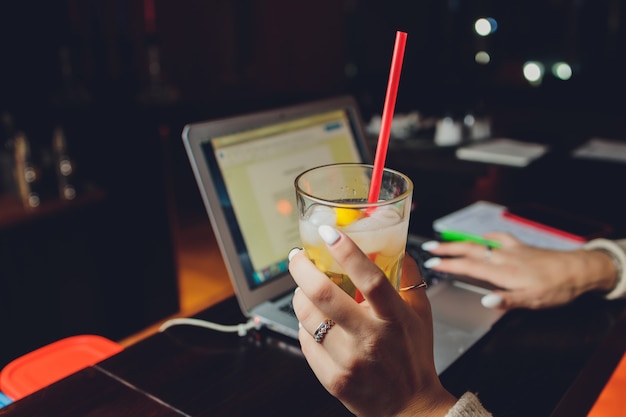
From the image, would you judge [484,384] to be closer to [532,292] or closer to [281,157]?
[532,292]

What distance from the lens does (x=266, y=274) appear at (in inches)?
43.3

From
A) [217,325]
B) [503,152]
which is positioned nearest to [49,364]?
[217,325]

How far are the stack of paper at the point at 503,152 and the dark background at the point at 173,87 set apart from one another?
29 cm

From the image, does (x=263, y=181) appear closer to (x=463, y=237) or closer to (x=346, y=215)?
(x=346, y=215)

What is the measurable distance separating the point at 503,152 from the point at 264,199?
167 cm

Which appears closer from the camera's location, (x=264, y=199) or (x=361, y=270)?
(x=361, y=270)

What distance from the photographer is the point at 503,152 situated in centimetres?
248

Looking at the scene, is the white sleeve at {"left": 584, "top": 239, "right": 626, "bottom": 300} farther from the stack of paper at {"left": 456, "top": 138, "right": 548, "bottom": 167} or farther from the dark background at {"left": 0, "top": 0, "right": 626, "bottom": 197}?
the dark background at {"left": 0, "top": 0, "right": 626, "bottom": 197}

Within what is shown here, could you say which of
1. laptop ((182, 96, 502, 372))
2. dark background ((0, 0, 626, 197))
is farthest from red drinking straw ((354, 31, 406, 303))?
dark background ((0, 0, 626, 197))

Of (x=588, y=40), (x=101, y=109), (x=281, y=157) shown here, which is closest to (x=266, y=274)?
(x=281, y=157)

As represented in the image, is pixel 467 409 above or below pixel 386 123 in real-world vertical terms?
below

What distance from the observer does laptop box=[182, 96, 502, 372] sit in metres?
1.02

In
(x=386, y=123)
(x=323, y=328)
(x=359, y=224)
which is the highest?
(x=386, y=123)

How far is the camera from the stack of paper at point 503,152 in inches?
93.9
